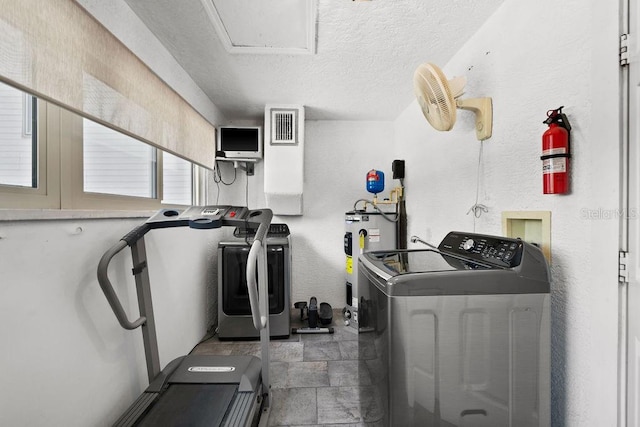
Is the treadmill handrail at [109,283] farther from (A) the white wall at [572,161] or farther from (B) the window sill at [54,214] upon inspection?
(A) the white wall at [572,161]

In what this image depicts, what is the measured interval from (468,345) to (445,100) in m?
1.16

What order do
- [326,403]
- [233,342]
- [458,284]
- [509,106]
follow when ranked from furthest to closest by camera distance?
1. [233,342]
2. [326,403]
3. [509,106]
4. [458,284]

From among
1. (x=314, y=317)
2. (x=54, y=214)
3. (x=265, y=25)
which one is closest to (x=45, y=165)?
(x=54, y=214)

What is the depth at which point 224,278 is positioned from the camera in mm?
2396

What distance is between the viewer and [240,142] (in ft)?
9.14

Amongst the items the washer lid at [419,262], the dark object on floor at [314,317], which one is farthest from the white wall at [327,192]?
the washer lid at [419,262]

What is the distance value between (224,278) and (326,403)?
4.56ft

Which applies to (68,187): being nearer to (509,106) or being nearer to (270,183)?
(270,183)

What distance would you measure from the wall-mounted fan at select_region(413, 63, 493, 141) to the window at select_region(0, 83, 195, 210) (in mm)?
1728

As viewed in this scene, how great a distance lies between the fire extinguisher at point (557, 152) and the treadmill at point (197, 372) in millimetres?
1291

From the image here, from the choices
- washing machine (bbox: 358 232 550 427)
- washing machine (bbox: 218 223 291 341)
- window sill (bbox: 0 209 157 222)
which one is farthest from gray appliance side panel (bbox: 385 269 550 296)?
washing machine (bbox: 218 223 291 341)

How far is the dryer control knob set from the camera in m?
1.21

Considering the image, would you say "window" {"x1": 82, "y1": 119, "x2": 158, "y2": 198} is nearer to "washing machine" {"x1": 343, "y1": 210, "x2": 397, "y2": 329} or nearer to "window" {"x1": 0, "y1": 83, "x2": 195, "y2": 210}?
"window" {"x1": 0, "y1": 83, "x2": 195, "y2": 210}

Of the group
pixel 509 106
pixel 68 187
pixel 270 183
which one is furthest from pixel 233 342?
pixel 509 106
